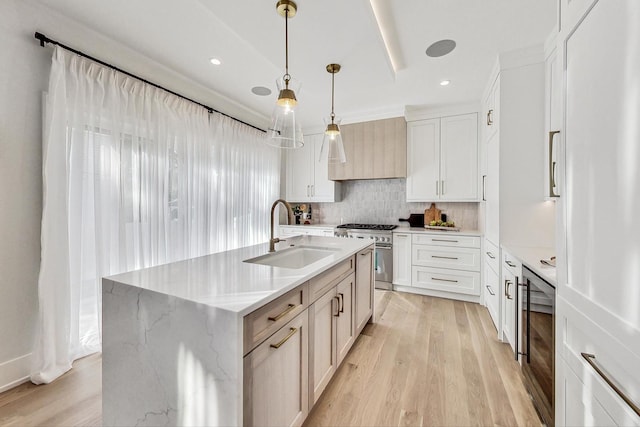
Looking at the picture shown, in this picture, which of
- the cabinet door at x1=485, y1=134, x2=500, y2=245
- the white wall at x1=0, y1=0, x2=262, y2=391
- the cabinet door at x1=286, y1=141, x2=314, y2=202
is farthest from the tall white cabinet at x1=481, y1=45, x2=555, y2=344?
the white wall at x1=0, y1=0, x2=262, y2=391

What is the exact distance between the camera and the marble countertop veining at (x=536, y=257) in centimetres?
140

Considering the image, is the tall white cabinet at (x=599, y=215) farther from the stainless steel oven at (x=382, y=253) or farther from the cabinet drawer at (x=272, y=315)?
the stainless steel oven at (x=382, y=253)

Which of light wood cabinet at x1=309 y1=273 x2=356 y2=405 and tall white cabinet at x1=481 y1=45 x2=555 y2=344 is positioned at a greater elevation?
tall white cabinet at x1=481 y1=45 x2=555 y2=344

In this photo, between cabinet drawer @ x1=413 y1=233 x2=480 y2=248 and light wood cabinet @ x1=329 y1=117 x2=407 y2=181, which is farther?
light wood cabinet @ x1=329 y1=117 x2=407 y2=181

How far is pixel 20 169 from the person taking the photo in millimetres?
1715

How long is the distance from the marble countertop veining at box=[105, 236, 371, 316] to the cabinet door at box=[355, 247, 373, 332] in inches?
24.0

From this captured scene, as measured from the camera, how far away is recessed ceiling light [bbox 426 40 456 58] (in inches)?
87.1

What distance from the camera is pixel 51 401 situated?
1591mm

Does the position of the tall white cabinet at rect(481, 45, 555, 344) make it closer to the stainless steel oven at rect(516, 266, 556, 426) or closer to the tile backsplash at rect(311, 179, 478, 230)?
the stainless steel oven at rect(516, 266, 556, 426)

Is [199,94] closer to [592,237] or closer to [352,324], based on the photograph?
[352,324]

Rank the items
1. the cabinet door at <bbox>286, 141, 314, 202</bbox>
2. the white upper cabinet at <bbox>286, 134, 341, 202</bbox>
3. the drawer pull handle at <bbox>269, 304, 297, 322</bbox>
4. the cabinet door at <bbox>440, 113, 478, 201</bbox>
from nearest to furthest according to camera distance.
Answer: the drawer pull handle at <bbox>269, 304, 297, 322</bbox>, the cabinet door at <bbox>440, 113, 478, 201</bbox>, the white upper cabinet at <bbox>286, 134, 341, 202</bbox>, the cabinet door at <bbox>286, 141, 314, 202</bbox>

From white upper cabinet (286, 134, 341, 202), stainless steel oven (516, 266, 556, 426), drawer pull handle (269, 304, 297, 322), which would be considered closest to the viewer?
drawer pull handle (269, 304, 297, 322)

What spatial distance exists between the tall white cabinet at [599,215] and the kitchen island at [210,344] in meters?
1.05

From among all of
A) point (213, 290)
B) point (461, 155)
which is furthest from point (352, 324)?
point (461, 155)
